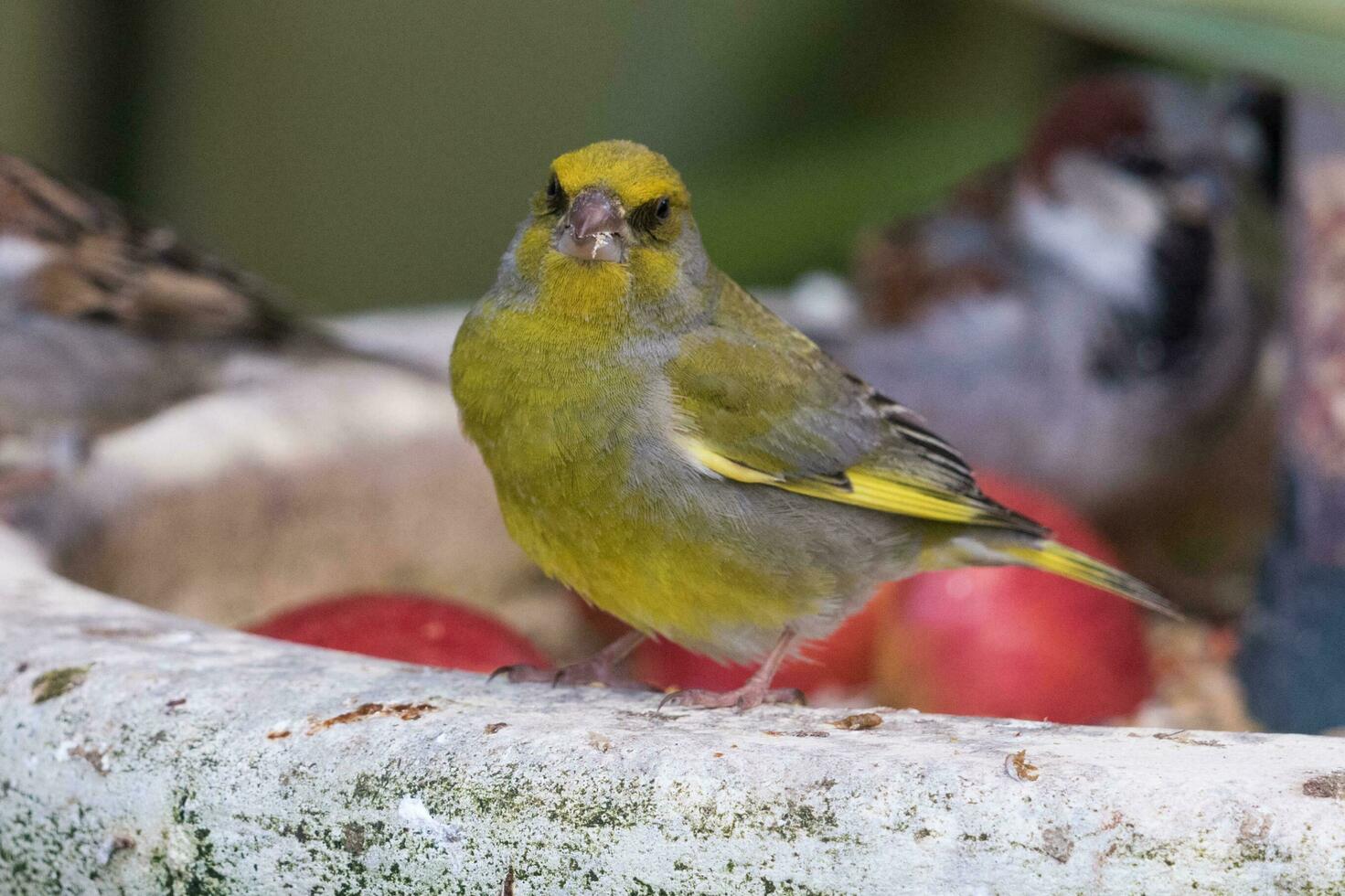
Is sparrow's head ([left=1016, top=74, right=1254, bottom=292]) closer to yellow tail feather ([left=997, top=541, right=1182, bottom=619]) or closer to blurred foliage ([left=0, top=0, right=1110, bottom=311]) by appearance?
blurred foliage ([left=0, top=0, right=1110, bottom=311])

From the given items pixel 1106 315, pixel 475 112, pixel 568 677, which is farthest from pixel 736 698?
pixel 475 112

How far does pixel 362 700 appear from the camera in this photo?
1.14 meters

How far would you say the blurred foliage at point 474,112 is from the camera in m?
3.87

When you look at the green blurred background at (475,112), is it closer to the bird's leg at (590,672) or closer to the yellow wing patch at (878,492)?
the yellow wing patch at (878,492)

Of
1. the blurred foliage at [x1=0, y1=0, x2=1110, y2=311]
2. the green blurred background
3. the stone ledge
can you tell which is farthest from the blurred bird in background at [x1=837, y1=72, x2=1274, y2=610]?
the stone ledge

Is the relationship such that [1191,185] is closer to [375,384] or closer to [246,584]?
[375,384]

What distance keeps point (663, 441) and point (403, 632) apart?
1.33ft

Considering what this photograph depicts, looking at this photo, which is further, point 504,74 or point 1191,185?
point 504,74

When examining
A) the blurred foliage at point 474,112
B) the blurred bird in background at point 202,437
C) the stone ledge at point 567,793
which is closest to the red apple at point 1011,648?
the blurred bird in background at point 202,437

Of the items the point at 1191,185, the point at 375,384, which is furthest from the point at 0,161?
the point at 1191,185

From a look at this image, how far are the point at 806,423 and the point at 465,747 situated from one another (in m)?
0.59

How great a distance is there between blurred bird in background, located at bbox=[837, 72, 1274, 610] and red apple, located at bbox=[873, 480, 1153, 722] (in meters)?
0.70

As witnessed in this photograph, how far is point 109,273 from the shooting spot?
6.85ft

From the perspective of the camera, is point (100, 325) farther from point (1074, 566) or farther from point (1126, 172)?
point (1126, 172)
